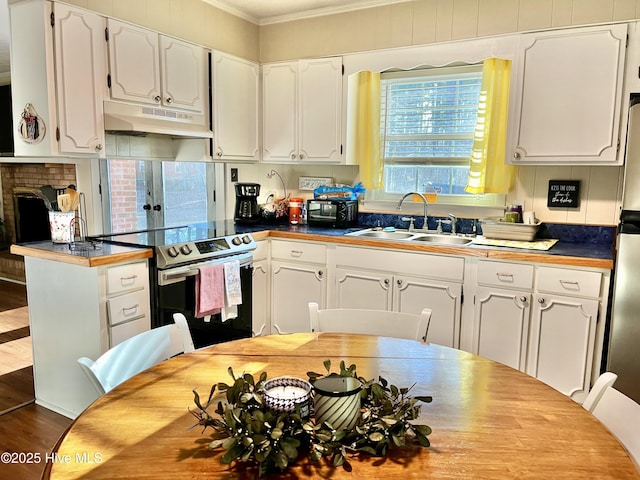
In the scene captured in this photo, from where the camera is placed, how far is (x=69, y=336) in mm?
2559

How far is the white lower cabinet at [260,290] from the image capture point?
11.5 feet

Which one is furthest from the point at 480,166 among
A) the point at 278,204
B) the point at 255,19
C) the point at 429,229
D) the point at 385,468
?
the point at 385,468

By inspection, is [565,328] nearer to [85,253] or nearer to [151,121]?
[85,253]

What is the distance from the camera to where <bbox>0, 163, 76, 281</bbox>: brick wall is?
5327mm

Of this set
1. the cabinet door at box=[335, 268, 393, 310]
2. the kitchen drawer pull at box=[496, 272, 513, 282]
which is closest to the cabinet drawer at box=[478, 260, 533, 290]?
the kitchen drawer pull at box=[496, 272, 513, 282]

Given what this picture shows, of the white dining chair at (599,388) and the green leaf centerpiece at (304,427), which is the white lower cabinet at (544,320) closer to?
the white dining chair at (599,388)

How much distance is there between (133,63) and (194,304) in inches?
58.3

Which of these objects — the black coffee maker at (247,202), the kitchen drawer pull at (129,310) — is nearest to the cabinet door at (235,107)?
the black coffee maker at (247,202)

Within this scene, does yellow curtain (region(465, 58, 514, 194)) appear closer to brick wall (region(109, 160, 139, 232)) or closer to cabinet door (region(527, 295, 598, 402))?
cabinet door (region(527, 295, 598, 402))

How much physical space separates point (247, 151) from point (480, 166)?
69.0 inches

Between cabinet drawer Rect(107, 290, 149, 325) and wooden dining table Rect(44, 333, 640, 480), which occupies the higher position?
wooden dining table Rect(44, 333, 640, 480)

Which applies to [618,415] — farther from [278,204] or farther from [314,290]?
[278,204]

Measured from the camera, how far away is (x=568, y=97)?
2838 mm

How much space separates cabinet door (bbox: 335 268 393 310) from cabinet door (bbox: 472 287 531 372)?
57cm
